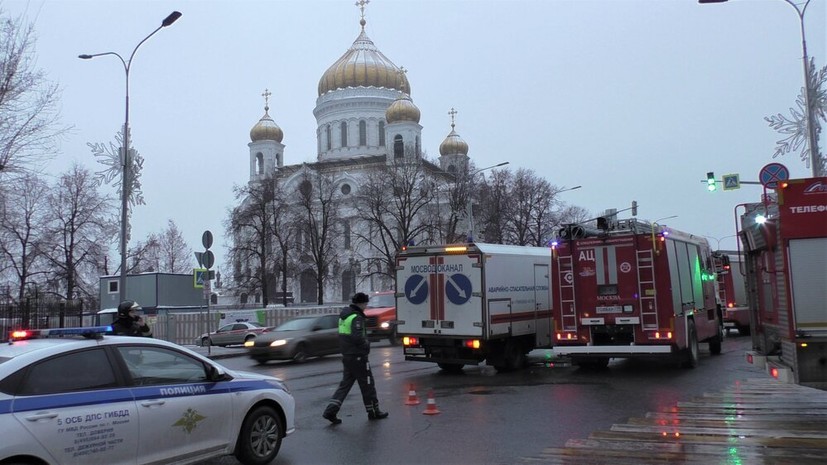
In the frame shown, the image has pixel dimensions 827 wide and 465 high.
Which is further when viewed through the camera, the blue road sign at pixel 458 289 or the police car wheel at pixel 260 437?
the blue road sign at pixel 458 289

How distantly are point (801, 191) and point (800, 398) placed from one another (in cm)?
446

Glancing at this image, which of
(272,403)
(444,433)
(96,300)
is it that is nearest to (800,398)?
(444,433)

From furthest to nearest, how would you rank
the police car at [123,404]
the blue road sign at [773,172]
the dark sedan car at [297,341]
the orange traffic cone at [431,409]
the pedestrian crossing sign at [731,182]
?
the pedestrian crossing sign at [731,182], the dark sedan car at [297,341], the blue road sign at [773,172], the orange traffic cone at [431,409], the police car at [123,404]

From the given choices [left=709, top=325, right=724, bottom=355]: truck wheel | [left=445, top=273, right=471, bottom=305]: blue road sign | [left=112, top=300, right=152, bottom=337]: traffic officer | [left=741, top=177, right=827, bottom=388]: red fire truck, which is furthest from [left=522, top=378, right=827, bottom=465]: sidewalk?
[left=709, top=325, right=724, bottom=355]: truck wheel

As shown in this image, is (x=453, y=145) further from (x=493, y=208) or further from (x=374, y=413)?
(x=374, y=413)

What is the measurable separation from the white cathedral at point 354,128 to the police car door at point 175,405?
59.5 meters

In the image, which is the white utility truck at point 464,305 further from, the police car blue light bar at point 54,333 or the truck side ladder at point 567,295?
the police car blue light bar at point 54,333

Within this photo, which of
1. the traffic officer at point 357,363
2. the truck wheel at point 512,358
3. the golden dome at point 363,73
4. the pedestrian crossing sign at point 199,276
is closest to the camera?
the traffic officer at point 357,363

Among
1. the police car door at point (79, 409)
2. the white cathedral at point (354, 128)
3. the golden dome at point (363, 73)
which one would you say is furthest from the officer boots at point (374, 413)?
the golden dome at point (363, 73)

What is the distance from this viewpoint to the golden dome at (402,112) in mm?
68938

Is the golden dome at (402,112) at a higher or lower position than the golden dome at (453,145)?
higher

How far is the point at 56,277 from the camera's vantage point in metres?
43.4

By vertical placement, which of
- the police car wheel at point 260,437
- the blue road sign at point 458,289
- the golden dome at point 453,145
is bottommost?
the police car wheel at point 260,437

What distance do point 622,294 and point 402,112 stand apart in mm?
57632
